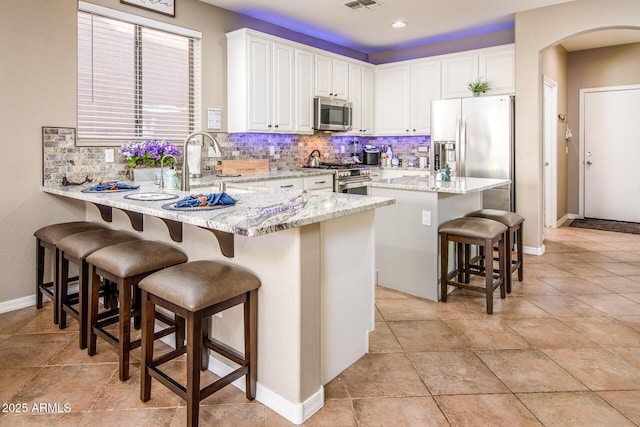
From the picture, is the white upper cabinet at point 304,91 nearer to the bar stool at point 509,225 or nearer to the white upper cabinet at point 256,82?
the white upper cabinet at point 256,82

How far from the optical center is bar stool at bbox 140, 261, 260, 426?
5.50 feet

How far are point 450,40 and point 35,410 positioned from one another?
5.88 metres

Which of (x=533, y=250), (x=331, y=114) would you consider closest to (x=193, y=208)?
(x=331, y=114)

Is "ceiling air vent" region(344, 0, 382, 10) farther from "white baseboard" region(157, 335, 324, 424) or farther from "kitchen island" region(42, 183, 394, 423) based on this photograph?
"white baseboard" region(157, 335, 324, 424)

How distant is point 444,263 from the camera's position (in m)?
3.25

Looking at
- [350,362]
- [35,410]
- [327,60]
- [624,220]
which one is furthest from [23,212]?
[624,220]

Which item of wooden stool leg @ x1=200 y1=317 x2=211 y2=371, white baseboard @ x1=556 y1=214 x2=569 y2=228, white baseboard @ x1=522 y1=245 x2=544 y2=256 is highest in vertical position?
white baseboard @ x1=556 y1=214 x2=569 y2=228

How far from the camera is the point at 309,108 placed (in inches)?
200

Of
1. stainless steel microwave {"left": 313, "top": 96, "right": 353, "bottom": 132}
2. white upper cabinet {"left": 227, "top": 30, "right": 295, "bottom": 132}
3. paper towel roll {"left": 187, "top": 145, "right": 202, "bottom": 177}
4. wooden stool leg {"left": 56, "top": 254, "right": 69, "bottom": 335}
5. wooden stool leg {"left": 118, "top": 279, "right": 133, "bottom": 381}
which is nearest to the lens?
wooden stool leg {"left": 118, "top": 279, "right": 133, "bottom": 381}

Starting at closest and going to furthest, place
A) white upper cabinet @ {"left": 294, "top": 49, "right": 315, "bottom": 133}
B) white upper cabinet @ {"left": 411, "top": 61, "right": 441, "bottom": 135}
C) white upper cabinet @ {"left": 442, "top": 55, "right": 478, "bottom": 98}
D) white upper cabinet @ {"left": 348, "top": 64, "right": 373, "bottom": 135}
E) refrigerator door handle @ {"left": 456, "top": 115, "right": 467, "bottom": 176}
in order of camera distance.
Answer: white upper cabinet @ {"left": 294, "top": 49, "right": 315, "bottom": 133} → refrigerator door handle @ {"left": 456, "top": 115, "right": 467, "bottom": 176} → white upper cabinet @ {"left": 442, "top": 55, "right": 478, "bottom": 98} → white upper cabinet @ {"left": 411, "top": 61, "right": 441, "bottom": 135} → white upper cabinet @ {"left": 348, "top": 64, "right": 373, "bottom": 135}

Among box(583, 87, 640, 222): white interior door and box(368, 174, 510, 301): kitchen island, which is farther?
box(583, 87, 640, 222): white interior door

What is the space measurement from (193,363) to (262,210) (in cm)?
69

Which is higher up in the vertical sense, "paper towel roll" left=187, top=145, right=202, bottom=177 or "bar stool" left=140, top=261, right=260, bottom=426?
"paper towel roll" left=187, top=145, right=202, bottom=177

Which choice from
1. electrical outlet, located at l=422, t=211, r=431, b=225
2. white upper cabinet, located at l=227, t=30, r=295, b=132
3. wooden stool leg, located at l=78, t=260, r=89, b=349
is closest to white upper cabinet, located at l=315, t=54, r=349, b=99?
white upper cabinet, located at l=227, t=30, r=295, b=132
